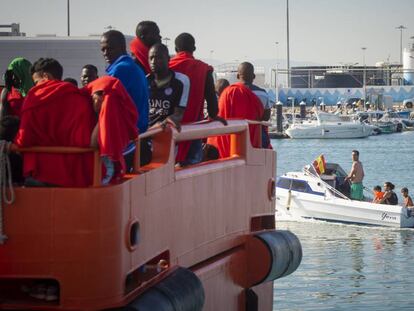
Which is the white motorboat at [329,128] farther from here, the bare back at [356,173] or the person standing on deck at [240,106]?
the person standing on deck at [240,106]

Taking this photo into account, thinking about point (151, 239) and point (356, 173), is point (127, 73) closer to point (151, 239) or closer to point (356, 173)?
point (151, 239)

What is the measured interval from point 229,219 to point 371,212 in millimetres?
24463

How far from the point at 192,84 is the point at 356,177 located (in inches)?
965

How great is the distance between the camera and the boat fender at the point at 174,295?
24.1ft

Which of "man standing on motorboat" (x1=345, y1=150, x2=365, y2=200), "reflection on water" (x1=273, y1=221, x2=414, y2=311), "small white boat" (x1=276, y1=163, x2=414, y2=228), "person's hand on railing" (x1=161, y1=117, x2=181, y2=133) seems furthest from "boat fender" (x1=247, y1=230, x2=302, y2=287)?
"small white boat" (x1=276, y1=163, x2=414, y2=228)

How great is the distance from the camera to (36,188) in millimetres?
7039

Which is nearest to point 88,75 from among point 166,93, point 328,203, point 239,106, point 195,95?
point 166,93

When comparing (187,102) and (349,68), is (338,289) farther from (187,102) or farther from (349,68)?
(349,68)

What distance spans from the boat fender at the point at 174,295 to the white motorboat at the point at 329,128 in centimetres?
8919

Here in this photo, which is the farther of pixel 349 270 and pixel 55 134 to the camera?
pixel 349 270

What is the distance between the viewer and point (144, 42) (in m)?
10.0

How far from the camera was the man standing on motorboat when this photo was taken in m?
33.5

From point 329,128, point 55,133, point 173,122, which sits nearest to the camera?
point 55,133

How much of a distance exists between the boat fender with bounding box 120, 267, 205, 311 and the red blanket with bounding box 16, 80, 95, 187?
0.78 metres
